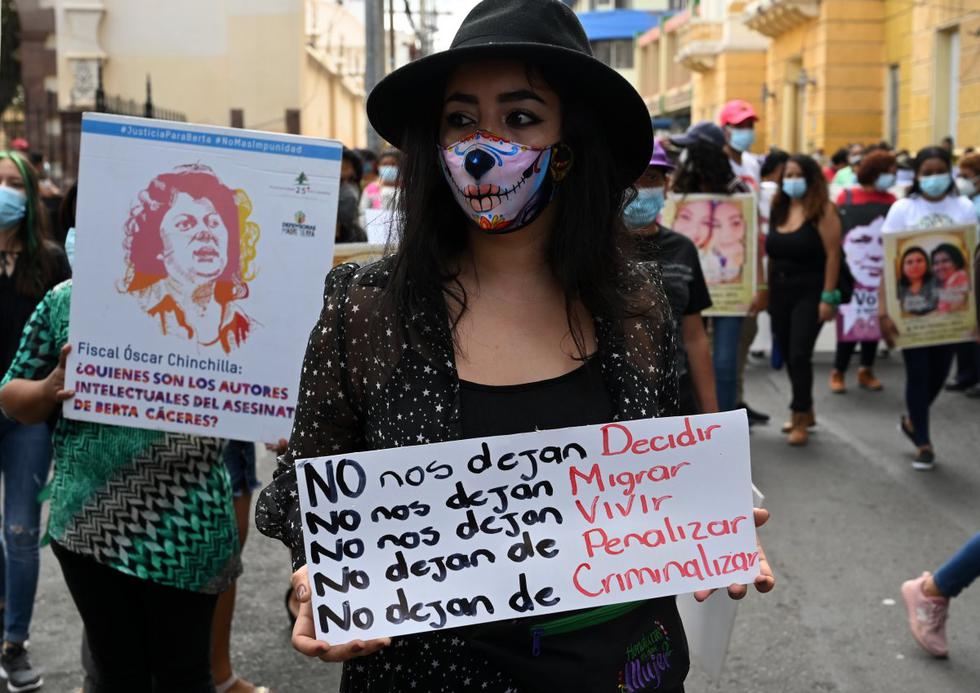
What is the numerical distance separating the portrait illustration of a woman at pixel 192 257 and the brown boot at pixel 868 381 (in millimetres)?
7927

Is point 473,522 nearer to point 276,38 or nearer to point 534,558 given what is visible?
point 534,558

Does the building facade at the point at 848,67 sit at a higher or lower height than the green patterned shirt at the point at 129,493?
higher

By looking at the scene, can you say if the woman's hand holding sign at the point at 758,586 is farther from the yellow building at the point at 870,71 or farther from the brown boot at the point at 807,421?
the yellow building at the point at 870,71

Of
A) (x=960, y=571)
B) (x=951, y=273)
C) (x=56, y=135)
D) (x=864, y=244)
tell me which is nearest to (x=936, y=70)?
(x=864, y=244)

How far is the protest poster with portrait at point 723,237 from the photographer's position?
771 cm

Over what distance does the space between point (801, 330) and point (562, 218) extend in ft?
20.7

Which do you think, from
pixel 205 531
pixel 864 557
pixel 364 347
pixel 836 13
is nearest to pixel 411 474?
pixel 364 347

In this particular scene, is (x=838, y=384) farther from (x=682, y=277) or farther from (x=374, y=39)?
(x=374, y=39)

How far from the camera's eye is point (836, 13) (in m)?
25.0

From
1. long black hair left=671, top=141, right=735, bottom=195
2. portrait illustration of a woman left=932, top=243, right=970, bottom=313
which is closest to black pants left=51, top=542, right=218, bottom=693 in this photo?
long black hair left=671, top=141, right=735, bottom=195

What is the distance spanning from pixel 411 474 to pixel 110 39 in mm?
29660

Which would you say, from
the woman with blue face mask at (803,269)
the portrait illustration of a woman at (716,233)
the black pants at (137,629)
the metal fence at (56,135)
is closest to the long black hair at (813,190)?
the woman with blue face mask at (803,269)

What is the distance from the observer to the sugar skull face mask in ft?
7.52

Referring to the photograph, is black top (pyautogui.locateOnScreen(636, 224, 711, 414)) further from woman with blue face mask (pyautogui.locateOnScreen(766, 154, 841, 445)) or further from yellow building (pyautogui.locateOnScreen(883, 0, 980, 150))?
yellow building (pyautogui.locateOnScreen(883, 0, 980, 150))
